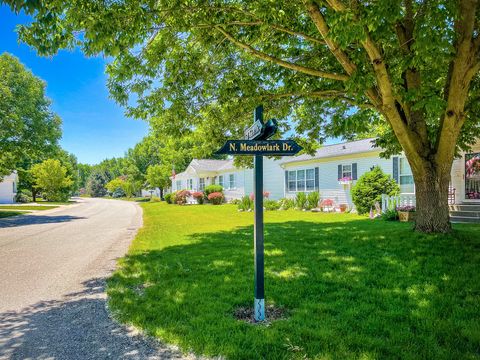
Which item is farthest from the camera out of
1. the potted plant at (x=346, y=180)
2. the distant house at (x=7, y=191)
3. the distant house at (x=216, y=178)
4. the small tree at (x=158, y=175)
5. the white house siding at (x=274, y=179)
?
the distant house at (x=7, y=191)

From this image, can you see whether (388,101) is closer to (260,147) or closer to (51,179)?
A: (260,147)

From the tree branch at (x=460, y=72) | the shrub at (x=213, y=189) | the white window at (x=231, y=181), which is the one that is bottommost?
the shrub at (x=213, y=189)

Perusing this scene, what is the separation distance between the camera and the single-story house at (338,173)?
14625mm

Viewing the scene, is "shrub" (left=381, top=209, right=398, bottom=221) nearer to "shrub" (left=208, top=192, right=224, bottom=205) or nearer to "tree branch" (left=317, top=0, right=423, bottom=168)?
"tree branch" (left=317, top=0, right=423, bottom=168)

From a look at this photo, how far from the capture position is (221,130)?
36.8ft

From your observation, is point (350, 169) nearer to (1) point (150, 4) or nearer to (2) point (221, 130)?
(2) point (221, 130)

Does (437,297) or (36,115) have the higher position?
(36,115)

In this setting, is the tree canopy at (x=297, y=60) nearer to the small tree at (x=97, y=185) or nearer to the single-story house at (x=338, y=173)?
the single-story house at (x=338, y=173)

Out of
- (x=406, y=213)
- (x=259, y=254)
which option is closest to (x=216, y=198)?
(x=406, y=213)

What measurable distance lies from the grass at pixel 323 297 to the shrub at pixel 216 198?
23.1 meters

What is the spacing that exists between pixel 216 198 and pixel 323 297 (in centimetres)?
2762

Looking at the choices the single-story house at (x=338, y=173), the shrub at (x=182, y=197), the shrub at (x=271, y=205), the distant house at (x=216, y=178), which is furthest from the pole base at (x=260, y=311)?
the shrub at (x=182, y=197)

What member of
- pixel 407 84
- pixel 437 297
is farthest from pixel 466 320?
pixel 407 84

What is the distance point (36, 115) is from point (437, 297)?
26171mm
